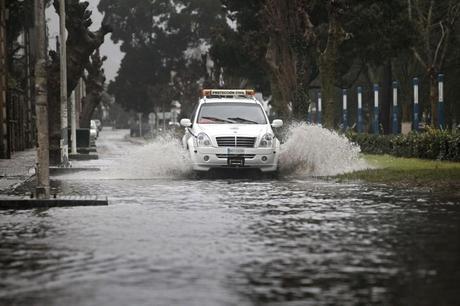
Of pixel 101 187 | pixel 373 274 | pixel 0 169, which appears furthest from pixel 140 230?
pixel 0 169

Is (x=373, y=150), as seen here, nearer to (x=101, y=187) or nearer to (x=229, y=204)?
(x=101, y=187)

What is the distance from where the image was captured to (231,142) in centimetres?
2258

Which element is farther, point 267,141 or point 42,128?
point 267,141

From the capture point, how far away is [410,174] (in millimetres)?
22203

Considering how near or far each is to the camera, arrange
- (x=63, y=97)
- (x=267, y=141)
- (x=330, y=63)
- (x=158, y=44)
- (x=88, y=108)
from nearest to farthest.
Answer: (x=267, y=141), (x=63, y=97), (x=330, y=63), (x=88, y=108), (x=158, y=44)

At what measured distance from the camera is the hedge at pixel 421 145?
88.4 ft

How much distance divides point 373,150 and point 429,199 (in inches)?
761

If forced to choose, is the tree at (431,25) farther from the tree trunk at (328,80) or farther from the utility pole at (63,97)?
the utility pole at (63,97)

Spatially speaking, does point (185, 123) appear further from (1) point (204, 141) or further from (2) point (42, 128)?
(2) point (42, 128)

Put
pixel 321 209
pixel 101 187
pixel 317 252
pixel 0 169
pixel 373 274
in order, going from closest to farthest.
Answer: pixel 373 274 → pixel 317 252 → pixel 321 209 → pixel 101 187 → pixel 0 169

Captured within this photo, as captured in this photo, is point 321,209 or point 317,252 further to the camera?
point 321,209

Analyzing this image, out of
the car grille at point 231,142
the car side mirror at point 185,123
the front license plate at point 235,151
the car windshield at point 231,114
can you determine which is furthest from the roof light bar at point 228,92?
the front license plate at point 235,151

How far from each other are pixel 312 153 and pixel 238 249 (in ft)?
49.1

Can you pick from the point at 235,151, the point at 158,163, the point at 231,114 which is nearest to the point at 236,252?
the point at 235,151
